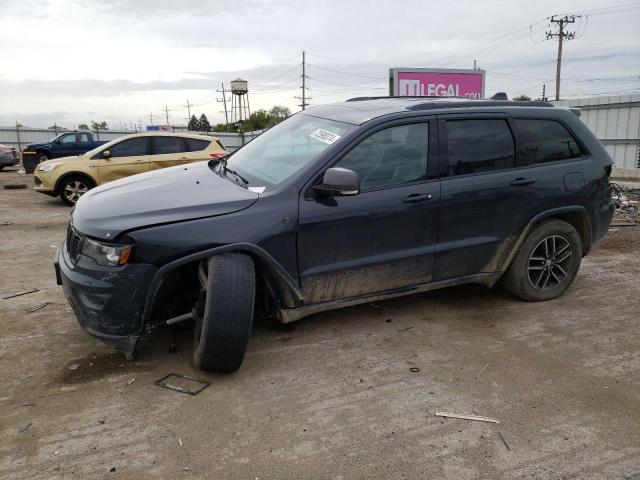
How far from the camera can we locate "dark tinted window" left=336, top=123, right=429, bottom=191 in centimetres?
382

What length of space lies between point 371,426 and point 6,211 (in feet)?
32.9

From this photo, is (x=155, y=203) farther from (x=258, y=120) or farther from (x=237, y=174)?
(x=258, y=120)

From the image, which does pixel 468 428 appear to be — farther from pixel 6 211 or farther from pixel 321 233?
pixel 6 211

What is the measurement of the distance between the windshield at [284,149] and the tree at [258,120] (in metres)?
74.2

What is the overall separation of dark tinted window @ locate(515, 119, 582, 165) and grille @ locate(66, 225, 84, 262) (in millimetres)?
3468

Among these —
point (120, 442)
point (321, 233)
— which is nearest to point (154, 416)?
point (120, 442)

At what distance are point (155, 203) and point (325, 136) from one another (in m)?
1.35

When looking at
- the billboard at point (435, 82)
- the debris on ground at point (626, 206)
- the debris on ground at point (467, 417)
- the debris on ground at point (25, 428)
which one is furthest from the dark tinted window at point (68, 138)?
the debris on ground at point (467, 417)

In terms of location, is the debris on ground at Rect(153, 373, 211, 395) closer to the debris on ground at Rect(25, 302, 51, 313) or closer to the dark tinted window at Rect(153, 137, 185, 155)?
the debris on ground at Rect(25, 302, 51, 313)

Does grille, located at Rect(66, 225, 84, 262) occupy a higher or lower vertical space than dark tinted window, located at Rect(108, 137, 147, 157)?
lower

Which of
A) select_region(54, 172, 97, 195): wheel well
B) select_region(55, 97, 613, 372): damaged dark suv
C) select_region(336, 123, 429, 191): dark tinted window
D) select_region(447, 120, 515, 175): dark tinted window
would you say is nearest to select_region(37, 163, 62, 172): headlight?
select_region(54, 172, 97, 195): wheel well

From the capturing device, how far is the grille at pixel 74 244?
3445 millimetres

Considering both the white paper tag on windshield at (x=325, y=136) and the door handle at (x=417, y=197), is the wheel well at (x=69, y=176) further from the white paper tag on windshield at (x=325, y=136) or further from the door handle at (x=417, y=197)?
the door handle at (x=417, y=197)

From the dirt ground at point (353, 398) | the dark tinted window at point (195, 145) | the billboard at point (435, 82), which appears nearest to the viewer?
the dirt ground at point (353, 398)
